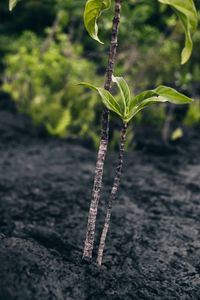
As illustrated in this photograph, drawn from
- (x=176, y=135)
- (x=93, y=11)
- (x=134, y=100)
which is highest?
(x=93, y=11)

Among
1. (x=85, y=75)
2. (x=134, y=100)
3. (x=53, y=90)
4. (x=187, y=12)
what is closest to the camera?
(x=187, y=12)

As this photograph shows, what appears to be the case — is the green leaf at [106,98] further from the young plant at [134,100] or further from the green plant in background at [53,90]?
the green plant in background at [53,90]

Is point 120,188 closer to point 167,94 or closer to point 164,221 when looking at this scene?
point 164,221

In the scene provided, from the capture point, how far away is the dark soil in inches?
86.3

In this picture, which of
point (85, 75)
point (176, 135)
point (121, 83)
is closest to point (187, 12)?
point (121, 83)

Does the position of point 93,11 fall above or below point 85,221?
above

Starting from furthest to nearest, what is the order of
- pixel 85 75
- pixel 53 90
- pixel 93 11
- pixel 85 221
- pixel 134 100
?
pixel 85 75, pixel 53 90, pixel 85 221, pixel 134 100, pixel 93 11

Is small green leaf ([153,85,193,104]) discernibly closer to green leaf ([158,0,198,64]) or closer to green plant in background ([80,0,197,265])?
green plant in background ([80,0,197,265])

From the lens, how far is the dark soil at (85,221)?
2.19 m

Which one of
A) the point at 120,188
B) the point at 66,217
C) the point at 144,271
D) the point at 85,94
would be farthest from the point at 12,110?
the point at 144,271

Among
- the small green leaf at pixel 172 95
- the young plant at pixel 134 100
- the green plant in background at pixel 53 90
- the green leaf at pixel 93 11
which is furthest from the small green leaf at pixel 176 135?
the green leaf at pixel 93 11

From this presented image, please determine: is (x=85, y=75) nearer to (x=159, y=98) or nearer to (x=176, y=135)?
(x=176, y=135)

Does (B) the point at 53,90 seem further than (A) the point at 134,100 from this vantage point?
Yes

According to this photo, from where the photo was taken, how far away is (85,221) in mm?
3545
